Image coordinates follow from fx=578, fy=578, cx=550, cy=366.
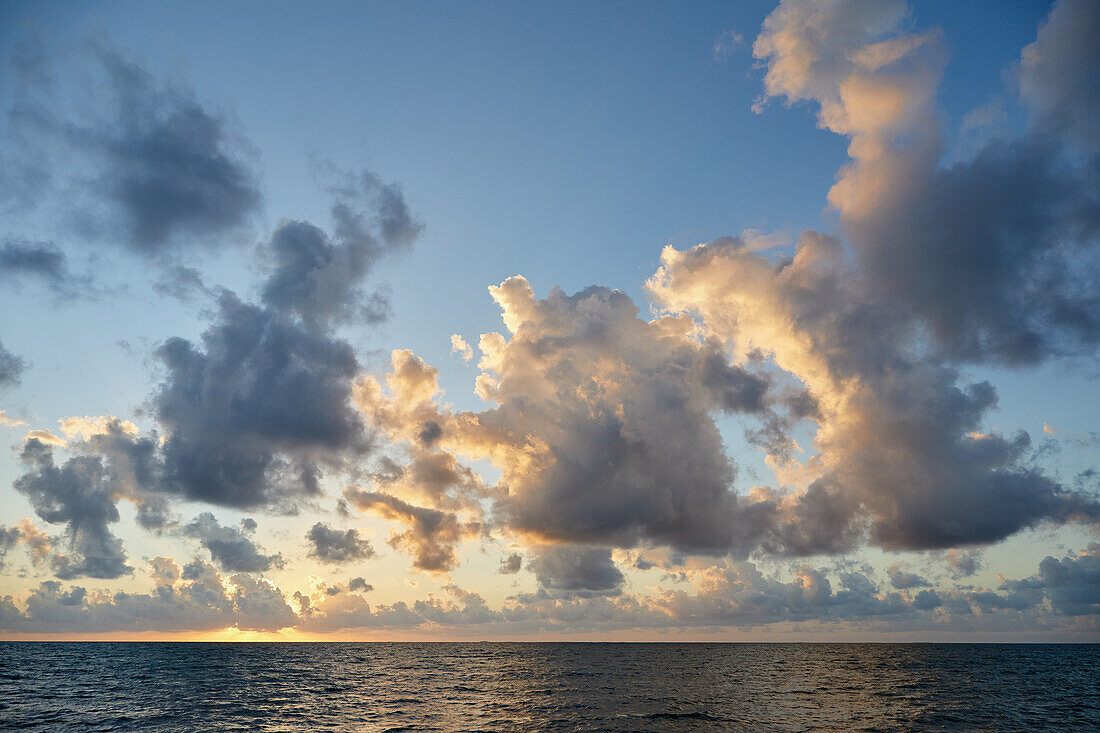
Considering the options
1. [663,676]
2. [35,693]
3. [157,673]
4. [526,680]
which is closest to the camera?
[35,693]

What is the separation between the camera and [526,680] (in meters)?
102

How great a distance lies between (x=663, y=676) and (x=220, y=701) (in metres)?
74.1

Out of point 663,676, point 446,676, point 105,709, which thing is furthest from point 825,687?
point 105,709

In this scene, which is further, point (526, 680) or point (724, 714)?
point (526, 680)

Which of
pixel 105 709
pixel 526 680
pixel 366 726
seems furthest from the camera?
pixel 526 680

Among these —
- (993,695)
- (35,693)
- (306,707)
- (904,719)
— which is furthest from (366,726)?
(993,695)

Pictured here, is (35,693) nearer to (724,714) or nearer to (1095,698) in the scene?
(724,714)

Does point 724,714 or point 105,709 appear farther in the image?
point 105,709

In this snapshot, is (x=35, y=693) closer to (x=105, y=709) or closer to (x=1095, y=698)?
(x=105, y=709)

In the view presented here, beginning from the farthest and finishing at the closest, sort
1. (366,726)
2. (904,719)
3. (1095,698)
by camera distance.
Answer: (1095,698) < (904,719) < (366,726)

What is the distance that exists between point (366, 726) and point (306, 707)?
690 inches

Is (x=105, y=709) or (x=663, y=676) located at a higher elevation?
(x=105, y=709)

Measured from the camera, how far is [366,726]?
54219mm

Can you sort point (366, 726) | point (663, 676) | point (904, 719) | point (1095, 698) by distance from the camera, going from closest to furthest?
1. point (366, 726)
2. point (904, 719)
3. point (1095, 698)
4. point (663, 676)
